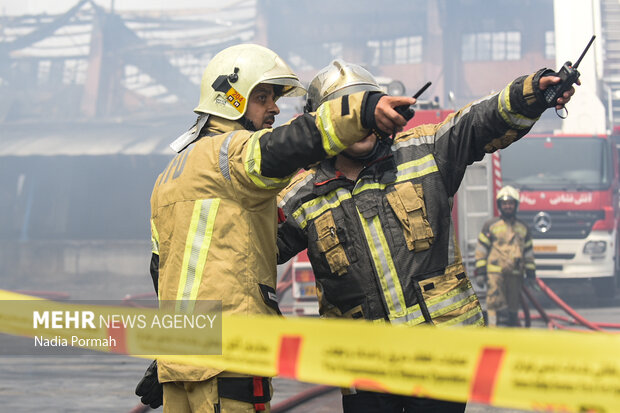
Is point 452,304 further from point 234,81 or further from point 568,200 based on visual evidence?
point 568,200

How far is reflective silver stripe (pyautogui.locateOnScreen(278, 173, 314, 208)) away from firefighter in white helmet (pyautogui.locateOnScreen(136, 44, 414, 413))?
0.45 metres

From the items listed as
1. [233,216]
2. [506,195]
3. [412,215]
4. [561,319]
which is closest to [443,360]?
[233,216]

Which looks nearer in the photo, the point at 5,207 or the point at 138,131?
the point at 5,207

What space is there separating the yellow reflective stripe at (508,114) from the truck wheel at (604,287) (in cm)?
1044

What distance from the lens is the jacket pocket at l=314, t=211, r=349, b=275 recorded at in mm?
2799

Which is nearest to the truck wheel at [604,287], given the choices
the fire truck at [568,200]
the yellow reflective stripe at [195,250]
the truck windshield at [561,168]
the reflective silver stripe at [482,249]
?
the fire truck at [568,200]

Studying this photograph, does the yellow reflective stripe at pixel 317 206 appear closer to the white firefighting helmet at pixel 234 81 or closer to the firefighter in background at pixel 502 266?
the white firefighting helmet at pixel 234 81

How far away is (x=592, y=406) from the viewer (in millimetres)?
1723

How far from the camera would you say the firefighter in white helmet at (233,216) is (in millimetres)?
2154

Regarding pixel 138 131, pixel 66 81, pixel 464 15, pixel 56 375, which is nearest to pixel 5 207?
pixel 138 131

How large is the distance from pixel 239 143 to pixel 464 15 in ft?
117

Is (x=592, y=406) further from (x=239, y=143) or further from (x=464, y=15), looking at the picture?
(x=464, y=15)

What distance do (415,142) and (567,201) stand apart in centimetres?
941

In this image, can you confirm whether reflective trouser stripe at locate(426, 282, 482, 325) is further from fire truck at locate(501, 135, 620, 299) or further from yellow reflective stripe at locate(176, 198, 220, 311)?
fire truck at locate(501, 135, 620, 299)
